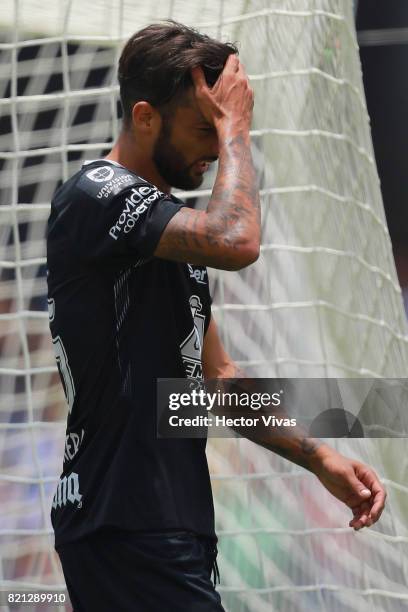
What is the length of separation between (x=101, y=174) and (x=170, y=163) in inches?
4.8

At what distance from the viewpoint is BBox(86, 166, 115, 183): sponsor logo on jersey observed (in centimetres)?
142

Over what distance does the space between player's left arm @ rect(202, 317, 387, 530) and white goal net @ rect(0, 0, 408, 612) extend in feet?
2.10

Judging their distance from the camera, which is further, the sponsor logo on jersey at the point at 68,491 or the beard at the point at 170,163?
the beard at the point at 170,163

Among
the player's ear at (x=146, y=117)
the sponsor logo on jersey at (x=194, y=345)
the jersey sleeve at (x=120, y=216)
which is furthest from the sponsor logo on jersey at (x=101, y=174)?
the sponsor logo on jersey at (x=194, y=345)

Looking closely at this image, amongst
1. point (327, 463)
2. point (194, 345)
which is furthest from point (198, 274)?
point (327, 463)

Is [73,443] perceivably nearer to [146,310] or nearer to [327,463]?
[146,310]

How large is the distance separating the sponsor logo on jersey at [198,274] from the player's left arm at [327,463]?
0.15 meters

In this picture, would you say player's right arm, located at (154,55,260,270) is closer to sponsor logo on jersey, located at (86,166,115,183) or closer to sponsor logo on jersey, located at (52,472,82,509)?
sponsor logo on jersey, located at (86,166,115,183)

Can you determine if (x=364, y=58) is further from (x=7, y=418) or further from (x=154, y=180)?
(x=154, y=180)

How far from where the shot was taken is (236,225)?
135 centimetres

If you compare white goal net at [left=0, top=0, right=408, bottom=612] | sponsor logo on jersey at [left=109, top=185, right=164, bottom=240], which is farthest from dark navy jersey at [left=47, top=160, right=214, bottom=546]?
white goal net at [left=0, top=0, right=408, bottom=612]

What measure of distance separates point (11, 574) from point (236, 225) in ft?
4.10

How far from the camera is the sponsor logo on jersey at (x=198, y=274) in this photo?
59.4 inches

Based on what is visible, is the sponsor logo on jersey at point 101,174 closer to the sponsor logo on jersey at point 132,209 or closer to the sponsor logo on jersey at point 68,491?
the sponsor logo on jersey at point 132,209
